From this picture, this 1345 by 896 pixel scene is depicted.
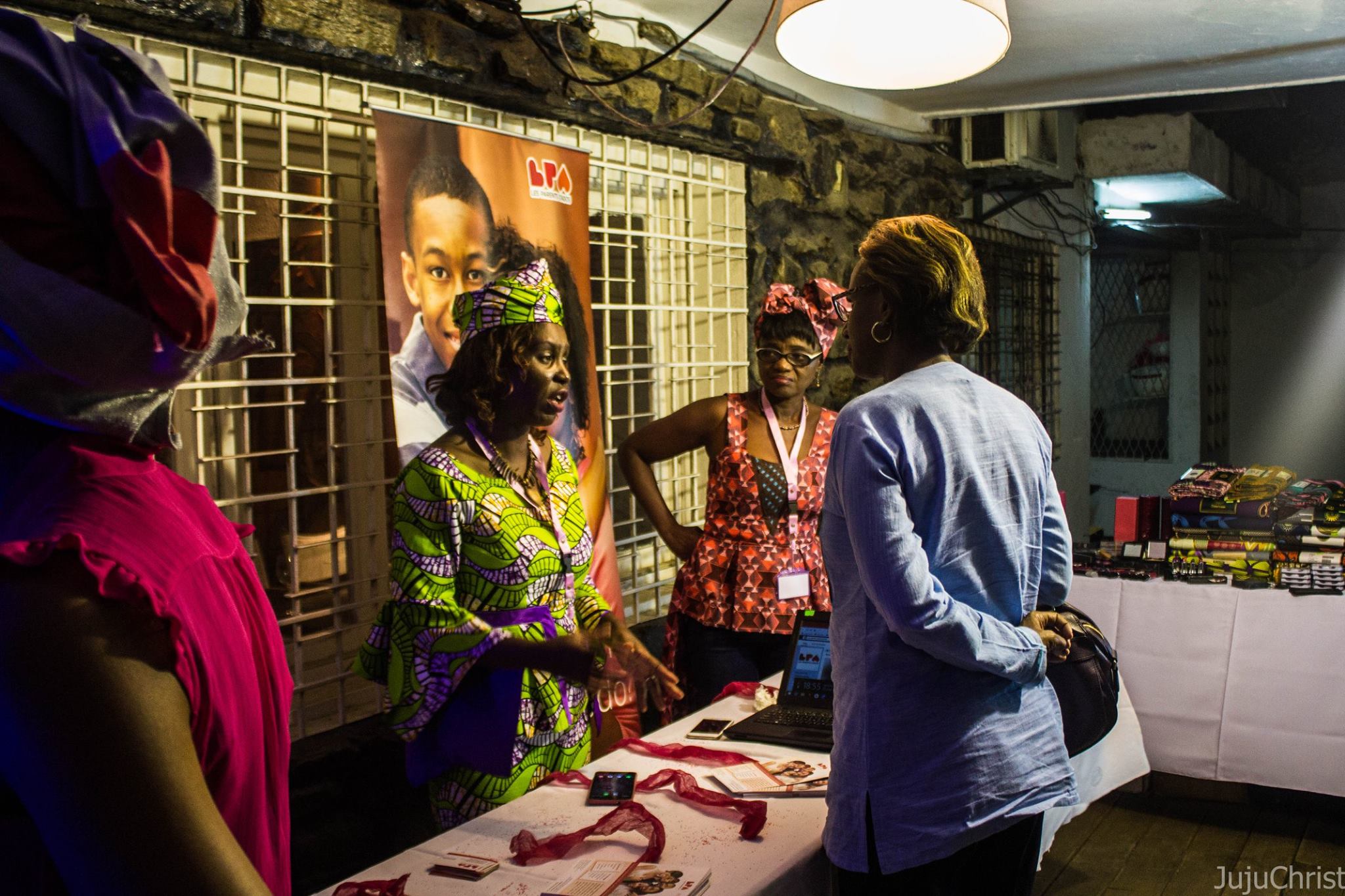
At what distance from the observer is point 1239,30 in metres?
4.05

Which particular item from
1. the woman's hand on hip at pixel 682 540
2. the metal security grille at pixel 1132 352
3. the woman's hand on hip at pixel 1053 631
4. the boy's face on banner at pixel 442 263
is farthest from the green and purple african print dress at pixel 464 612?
the metal security grille at pixel 1132 352

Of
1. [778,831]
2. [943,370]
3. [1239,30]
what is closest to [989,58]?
[943,370]

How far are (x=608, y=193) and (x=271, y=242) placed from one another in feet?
4.90

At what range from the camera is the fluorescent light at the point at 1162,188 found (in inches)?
270

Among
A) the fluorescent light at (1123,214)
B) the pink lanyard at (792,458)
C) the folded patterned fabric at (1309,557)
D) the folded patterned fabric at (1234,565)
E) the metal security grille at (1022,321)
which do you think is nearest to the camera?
the pink lanyard at (792,458)

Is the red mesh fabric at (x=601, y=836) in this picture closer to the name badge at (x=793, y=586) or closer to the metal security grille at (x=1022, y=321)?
the name badge at (x=793, y=586)

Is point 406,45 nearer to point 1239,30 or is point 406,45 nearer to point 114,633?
point 114,633

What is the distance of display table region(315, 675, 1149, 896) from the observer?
162 centimetres

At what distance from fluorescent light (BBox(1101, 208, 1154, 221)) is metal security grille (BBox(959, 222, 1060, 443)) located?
1.27 metres

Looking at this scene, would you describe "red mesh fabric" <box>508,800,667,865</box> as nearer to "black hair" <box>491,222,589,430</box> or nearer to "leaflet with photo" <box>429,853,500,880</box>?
"leaflet with photo" <box>429,853,500,880</box>

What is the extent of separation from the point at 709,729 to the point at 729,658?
73 centimetres

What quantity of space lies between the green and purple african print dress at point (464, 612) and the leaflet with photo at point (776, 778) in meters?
0.34

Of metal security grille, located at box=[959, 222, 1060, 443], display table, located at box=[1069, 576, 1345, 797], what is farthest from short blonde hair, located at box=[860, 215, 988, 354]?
metal security grille, located at box=[959, 222, 1060, 443]

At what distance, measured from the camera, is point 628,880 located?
1604 millimetres
